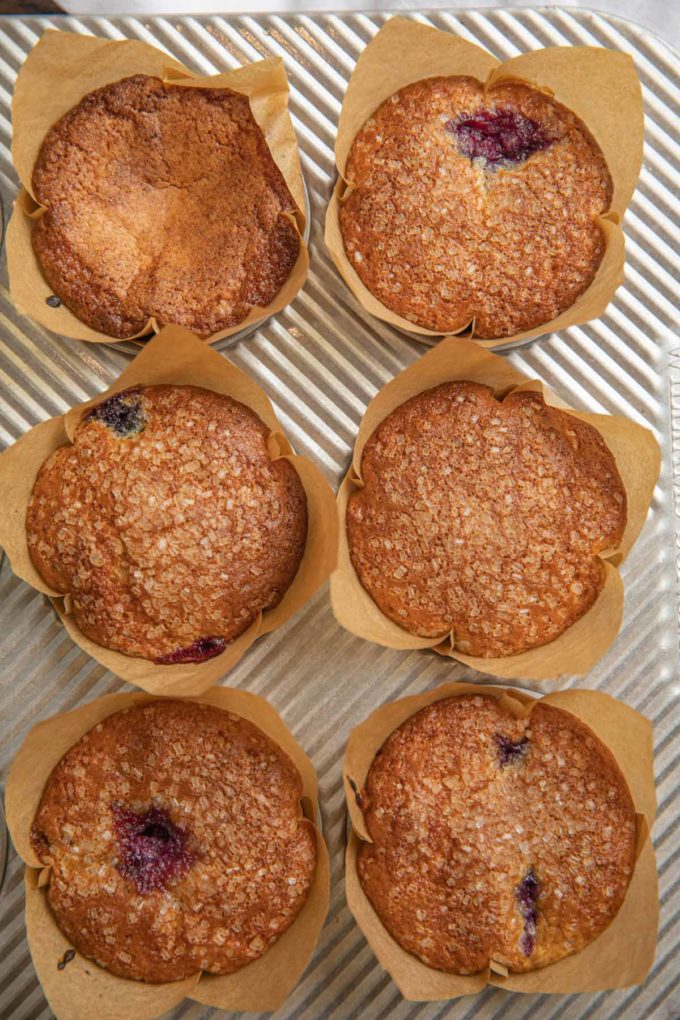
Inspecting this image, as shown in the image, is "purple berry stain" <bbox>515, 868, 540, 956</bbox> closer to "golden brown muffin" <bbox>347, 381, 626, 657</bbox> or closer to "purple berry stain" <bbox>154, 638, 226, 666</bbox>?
"golden brown muffin" <bbox>347, 381, 626, 657</bbox>

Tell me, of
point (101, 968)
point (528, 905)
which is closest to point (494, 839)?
point (528, 905)

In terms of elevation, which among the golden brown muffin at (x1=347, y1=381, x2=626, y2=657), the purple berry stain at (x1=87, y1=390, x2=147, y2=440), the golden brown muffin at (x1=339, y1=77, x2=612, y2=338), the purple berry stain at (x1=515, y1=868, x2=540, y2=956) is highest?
the golden brown muffin at (x1=339, y1=77, x2=612, y2=338)

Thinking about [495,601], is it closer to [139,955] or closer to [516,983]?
[516,983]

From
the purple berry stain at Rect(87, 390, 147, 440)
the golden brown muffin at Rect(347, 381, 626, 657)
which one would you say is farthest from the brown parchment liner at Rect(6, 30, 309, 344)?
the golden brown muffin at Rect(347, 381, 626, 657)

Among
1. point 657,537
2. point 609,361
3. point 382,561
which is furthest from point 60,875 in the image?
point 609,361

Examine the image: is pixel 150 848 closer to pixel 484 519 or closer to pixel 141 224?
pixel 484 519

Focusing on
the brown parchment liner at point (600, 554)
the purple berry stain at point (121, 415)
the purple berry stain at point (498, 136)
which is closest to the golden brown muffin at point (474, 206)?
the purple berry stain at point (498, 136)
